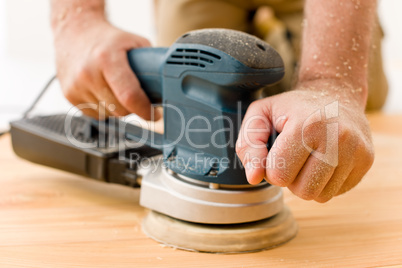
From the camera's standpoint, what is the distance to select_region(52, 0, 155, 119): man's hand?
835mm

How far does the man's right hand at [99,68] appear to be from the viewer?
0.83m

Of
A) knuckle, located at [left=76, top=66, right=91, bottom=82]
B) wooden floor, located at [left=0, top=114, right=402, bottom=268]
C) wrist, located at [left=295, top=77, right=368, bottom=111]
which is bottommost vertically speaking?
wooden floor, located at [left=0, top=114, right=402, bottom=268]

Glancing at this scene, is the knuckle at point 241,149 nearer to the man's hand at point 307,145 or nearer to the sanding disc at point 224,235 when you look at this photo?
the man's hand at point 307,145

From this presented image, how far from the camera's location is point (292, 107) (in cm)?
61

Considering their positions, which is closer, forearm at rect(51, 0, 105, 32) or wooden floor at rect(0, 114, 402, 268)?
wooden floor at rect(0, 114, 402, 268)

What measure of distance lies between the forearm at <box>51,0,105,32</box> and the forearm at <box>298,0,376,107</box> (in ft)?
1.45

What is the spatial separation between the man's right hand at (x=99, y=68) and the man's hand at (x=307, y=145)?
0.28 metres

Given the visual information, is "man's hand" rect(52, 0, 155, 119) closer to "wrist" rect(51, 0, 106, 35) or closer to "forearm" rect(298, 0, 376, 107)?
"wrist" rect(51, 0, 106, 35)

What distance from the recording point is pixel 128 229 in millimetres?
774

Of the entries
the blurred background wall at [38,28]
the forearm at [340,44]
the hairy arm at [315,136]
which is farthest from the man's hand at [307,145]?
the blurred background wall at [38,28]

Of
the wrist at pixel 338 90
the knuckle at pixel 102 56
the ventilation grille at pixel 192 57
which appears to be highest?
the ventilation grille at pixel 192 57

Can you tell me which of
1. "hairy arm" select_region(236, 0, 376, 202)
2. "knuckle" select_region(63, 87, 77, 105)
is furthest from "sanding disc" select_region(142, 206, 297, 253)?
"knuckle" select_region(63, 87, 77, 105)

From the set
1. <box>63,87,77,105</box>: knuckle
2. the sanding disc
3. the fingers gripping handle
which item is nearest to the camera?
the sanding disc

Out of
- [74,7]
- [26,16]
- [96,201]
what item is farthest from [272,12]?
[26,16]
